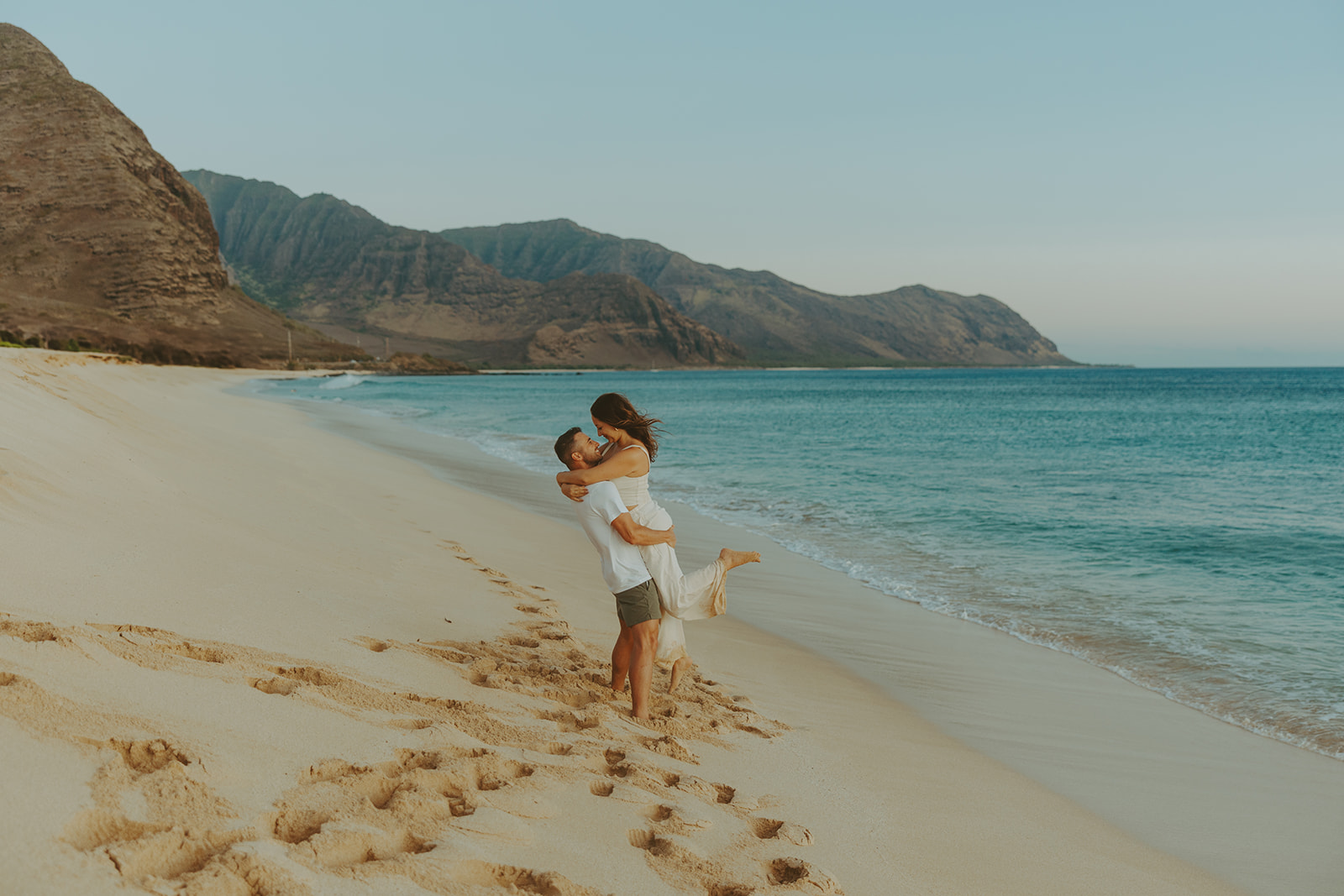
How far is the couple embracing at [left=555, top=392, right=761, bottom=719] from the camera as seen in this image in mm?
4078

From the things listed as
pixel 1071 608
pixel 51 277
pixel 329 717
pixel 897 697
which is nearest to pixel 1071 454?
pixel 1071 608

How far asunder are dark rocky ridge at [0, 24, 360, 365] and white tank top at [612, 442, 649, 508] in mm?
92917

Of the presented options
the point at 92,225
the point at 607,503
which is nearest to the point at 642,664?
the point at 607,503

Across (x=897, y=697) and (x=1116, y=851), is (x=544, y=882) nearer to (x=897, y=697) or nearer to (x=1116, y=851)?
(x=1116, y=851)

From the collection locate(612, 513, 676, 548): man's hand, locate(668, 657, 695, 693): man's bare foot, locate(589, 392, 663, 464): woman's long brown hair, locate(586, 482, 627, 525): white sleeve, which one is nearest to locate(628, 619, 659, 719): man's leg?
locate(668, 657, 695, 693): man's bare foot

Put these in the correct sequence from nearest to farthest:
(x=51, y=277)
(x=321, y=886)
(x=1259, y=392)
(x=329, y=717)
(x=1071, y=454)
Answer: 1. (x=321, y=886)
2. (x=329, y=717)
3. (x=1071, y=454)
4. (x=1259, y=392)
5. (x=51, y=277)

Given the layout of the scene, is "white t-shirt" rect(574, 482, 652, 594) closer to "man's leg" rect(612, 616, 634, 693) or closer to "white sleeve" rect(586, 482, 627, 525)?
"white sleeve" rect(586, 482, 627, 525)

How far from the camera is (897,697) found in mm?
5445

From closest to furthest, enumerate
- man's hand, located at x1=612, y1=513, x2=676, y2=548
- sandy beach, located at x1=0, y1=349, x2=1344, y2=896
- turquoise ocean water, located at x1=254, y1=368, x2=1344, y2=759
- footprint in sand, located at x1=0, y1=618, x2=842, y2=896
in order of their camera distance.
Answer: footprint in sand, located at x1=0, y1=618, x2=842, y2=896 → sandy beach, located at x1=0, y1=349, x2=1344, y2=896 → man's hand, located at x1=612, y1=513, x2=676, y2=548 → turquoise ocean water, located at x1=254, y1=368, x2=1344, y2=759

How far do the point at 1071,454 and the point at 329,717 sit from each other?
2540 centimetres

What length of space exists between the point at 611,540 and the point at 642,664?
2.18 ft

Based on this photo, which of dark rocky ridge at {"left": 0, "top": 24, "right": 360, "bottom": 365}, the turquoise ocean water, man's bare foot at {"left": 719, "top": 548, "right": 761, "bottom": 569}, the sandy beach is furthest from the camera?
dark rocky ridge at {"left": 0, "top": 24, "right": 360, "bottom": 365}

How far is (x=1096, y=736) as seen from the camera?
16.3 feet

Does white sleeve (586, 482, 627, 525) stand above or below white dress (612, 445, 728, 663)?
above
